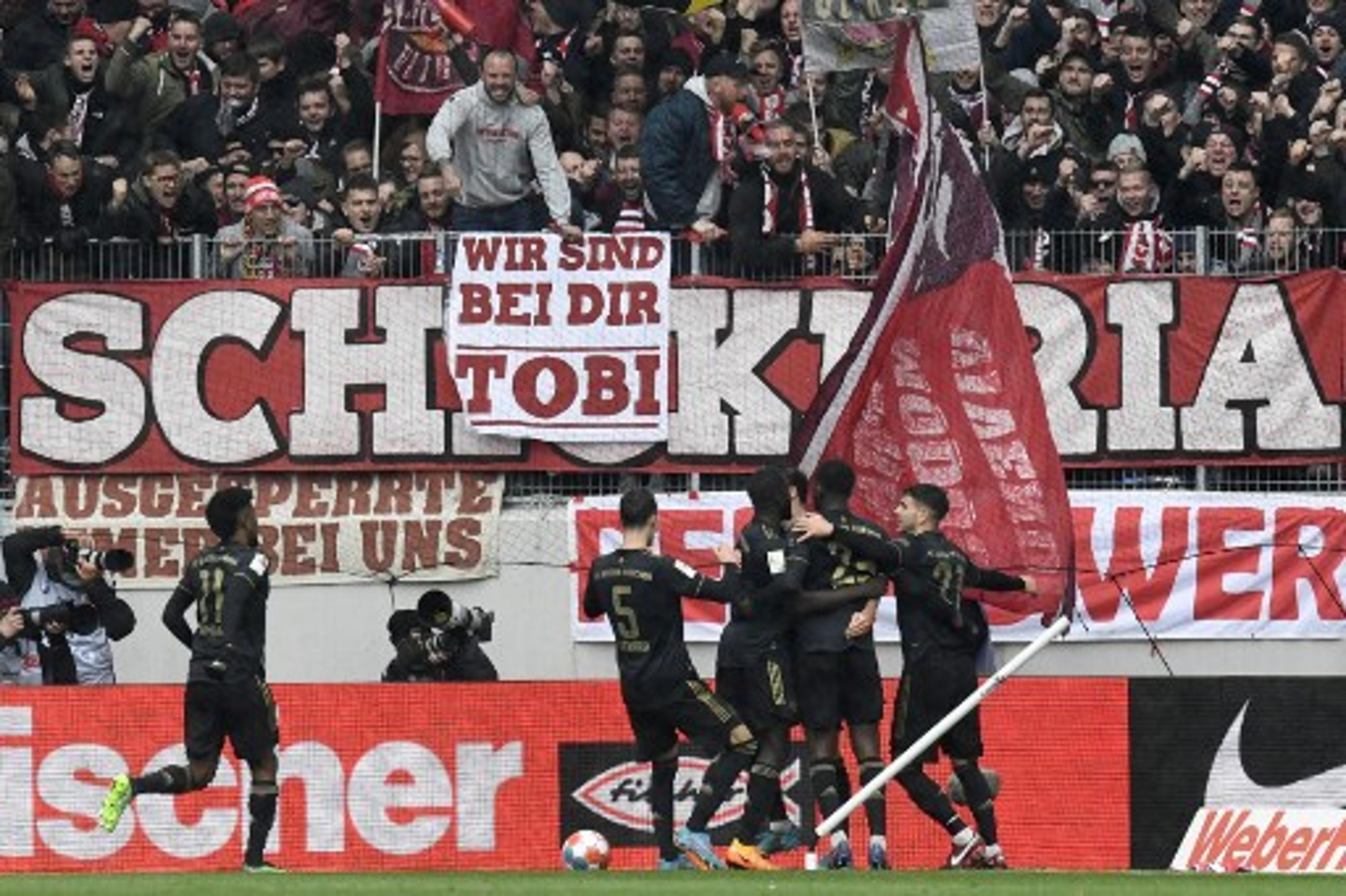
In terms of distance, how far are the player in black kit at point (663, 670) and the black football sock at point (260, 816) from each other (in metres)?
1.89

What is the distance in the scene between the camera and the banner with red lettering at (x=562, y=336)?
1021 inches

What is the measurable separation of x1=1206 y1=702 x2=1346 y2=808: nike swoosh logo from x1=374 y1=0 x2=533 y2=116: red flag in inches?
270

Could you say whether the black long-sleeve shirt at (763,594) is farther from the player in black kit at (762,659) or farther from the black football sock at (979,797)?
the black football sock at (979,797)

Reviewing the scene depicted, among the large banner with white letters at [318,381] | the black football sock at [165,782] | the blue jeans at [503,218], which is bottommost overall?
the black football sock at [165,782]

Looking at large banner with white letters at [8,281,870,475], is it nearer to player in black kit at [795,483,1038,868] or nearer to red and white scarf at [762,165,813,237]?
red and white scarf at [762,165,813,237]

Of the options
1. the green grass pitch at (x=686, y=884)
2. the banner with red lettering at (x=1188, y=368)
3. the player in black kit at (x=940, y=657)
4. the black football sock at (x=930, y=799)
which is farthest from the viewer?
the banner with red lettering at (x=1188, y=368)

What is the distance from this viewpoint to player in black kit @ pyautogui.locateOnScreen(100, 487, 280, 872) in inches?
837

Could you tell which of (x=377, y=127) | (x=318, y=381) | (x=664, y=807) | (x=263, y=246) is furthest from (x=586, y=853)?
(x=377, y=127)

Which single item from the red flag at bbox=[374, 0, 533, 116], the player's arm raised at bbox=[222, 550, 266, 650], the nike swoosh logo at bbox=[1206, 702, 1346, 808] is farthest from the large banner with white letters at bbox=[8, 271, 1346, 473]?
the player's arm raised at bbox=[222, 550, 266, 650]

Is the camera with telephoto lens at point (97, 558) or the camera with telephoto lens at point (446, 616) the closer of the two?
the camera with telephoto lens at point (446, 616)

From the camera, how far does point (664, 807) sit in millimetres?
21547

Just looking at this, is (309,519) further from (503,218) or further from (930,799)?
(930,799)

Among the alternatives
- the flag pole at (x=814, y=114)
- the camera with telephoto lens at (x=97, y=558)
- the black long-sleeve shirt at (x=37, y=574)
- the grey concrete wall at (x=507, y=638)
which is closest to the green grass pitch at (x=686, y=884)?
the black long-sleeve shirt at (x=37, y=574)

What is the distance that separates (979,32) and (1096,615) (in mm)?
4318
